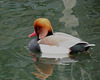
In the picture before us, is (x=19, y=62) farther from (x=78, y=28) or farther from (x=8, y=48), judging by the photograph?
(x=78, y=28)

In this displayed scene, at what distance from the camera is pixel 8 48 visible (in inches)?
306

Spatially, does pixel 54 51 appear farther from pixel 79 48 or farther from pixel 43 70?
pixel 43 70

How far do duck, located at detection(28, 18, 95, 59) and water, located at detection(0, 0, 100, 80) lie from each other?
0.66ft

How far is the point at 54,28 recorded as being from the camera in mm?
8867

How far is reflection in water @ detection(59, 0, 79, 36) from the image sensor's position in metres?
8.65

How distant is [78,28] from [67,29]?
11.7 inches

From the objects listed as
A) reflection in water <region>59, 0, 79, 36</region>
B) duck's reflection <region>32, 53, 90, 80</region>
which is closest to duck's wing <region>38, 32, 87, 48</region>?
duck's reflection <region>32, 53, 90, 80</region>

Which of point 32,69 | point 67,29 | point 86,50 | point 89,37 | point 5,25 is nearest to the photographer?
point 32,69

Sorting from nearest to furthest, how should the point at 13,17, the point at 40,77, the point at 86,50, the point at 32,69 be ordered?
the point at 40,77 < the point at 32,69 < the point at 86,50 < the point at 13,17

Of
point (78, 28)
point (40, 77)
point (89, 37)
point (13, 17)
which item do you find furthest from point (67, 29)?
point (40, 77)

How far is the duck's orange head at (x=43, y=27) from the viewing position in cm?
762

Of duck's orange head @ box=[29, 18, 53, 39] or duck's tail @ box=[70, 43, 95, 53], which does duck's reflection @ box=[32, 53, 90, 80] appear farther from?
duck's orange head @ box=[29, 18, 53, 39]

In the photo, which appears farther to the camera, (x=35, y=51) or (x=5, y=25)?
(x=5, y=25)

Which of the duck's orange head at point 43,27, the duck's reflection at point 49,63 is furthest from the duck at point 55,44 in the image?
the duck's reflection at point 49,63
